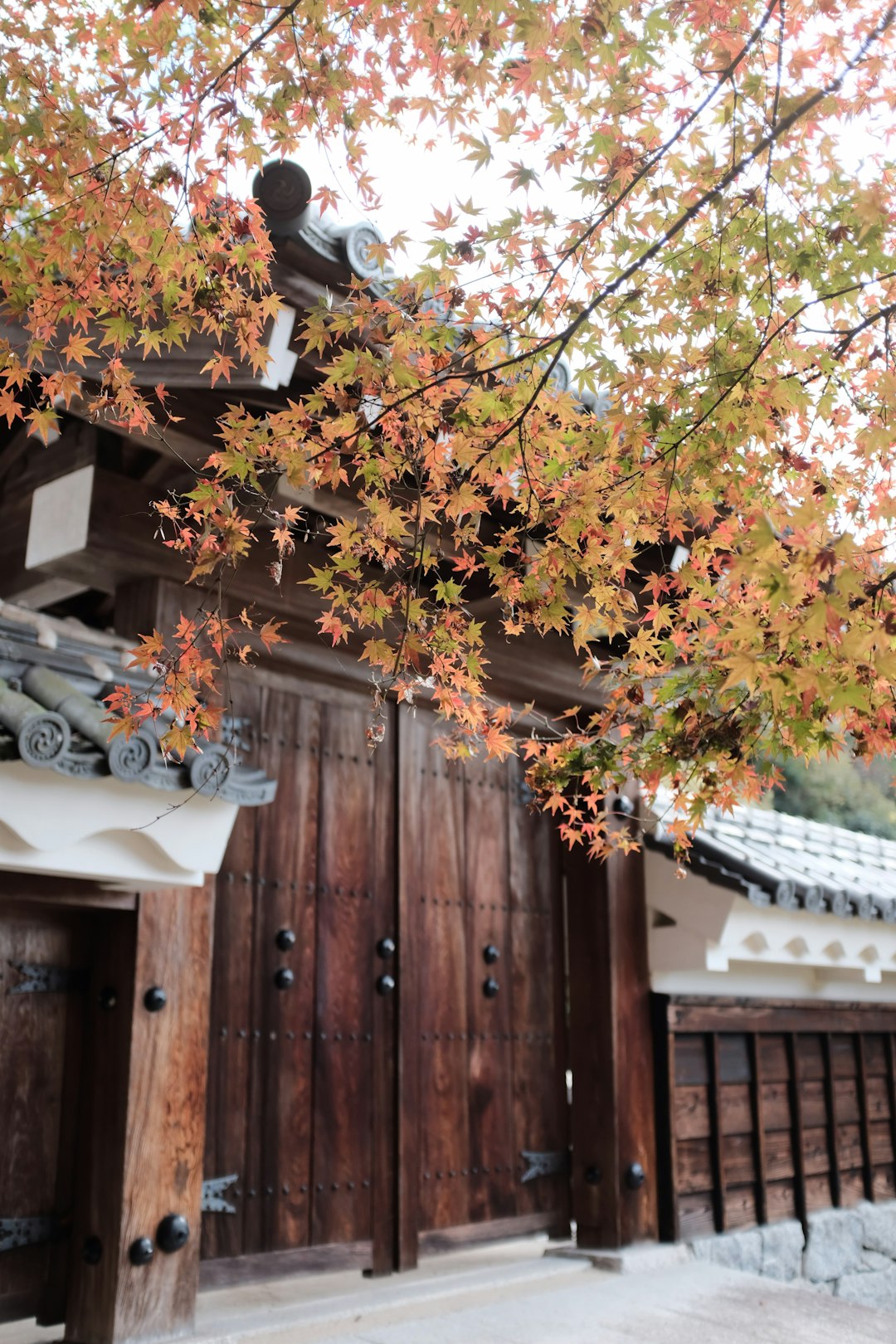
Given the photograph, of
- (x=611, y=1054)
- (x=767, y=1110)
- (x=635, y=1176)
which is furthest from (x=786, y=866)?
(x=635, y=1176)

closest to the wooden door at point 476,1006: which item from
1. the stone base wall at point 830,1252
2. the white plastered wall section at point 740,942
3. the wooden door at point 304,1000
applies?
the wooden door at point 304,1000

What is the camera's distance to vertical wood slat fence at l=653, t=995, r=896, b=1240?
5.45m

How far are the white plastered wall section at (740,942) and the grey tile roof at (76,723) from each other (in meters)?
2.69

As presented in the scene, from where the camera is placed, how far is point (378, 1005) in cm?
466

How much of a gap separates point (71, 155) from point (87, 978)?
255 cm

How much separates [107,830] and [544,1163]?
2.96 meters

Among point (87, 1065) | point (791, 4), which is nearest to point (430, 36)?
point (791, 4)

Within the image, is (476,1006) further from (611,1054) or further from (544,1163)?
(544,1163)

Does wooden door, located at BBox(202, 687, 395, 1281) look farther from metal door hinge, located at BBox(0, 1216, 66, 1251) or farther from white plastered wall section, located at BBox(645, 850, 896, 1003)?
white plastered wall section, located at BBox(645, 850, 896, 1003)

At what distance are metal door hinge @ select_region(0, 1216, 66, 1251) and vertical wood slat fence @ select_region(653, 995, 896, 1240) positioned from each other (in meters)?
2.92

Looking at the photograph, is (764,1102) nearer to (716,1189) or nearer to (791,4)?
(716,1189)

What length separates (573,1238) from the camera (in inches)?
209

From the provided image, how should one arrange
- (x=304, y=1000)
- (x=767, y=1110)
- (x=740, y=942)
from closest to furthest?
(x=304, y=1000) → (x=740, y=942) → (x=767, y=1110)

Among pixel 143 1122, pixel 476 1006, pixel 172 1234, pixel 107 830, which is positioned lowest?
pixel 172 1234
